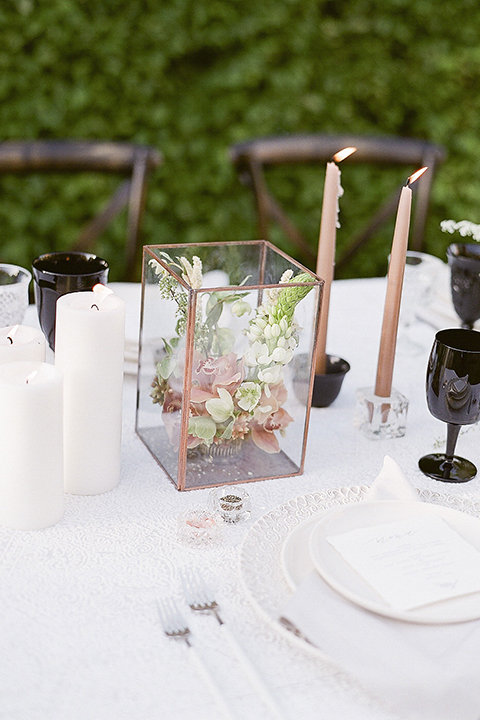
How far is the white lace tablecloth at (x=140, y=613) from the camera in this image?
→ 612 millimetres

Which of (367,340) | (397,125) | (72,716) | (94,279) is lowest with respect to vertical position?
(72,716)

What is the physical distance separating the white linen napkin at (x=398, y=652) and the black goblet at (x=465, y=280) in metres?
0.65

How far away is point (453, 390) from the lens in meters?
0.90

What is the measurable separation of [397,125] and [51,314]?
241 cm

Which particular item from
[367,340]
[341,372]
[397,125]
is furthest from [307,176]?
[341,372]

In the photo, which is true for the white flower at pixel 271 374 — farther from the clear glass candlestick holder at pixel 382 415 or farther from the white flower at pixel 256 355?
the clear glass candlestick holder at pixel 382 415

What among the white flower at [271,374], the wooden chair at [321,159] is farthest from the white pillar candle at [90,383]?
the wooden chair at [321,159]

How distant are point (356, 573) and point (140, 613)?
0.19 metres

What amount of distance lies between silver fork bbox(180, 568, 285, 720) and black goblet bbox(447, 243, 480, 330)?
2.16 feet

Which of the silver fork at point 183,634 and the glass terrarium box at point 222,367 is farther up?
the glass terrarium box at point 222,367

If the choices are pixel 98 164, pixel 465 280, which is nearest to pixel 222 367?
pixel 465 280

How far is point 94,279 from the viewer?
3.26ft

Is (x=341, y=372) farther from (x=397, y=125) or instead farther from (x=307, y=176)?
(x=397, y=125)

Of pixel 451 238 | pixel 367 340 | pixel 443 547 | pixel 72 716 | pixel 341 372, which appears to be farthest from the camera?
pixel 451 238
